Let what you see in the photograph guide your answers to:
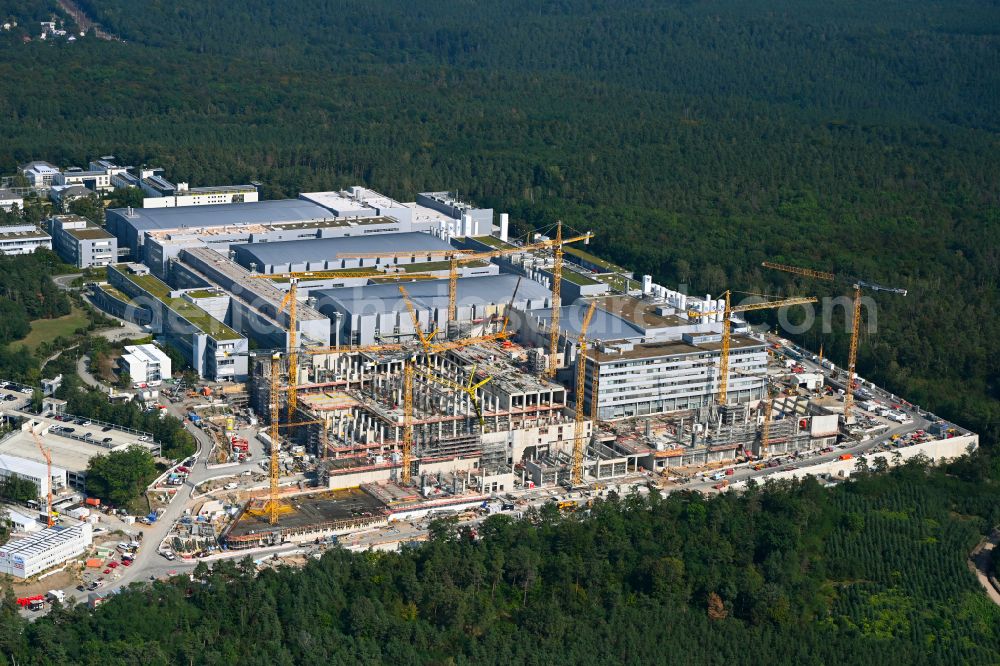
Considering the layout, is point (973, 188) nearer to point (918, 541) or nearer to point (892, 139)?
point (892, 139)

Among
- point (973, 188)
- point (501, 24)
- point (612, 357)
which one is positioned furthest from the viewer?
point (501, 24)

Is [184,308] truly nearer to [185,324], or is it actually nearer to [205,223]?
[185,324]

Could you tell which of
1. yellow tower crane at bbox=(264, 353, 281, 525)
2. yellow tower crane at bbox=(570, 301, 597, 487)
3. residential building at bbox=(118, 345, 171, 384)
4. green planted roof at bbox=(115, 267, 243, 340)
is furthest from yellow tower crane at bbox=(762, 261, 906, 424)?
residential building at bbox=(118, 345, 171, 384)

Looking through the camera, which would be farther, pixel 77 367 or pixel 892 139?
pixel 892 139

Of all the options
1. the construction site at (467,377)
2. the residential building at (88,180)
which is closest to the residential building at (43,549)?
the construction site at (467,377)

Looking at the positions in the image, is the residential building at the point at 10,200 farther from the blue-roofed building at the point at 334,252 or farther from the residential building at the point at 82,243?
the blue-roofed building at the point at 334,252

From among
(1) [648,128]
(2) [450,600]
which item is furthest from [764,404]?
(1) [648,128]
